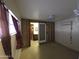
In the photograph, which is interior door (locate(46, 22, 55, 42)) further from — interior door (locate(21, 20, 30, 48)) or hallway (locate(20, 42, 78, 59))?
hallway (locate(20, 42, 78, 59))

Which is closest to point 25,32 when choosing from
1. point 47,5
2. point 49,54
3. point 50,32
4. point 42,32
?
point 42,32

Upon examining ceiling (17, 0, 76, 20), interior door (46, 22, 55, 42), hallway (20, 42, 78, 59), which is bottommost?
hallway (20, 42, 78, 59)

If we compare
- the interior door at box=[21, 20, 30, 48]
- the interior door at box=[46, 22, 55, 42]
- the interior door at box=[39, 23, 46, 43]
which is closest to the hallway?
the interior door at box=[21, 20, 30, 48]

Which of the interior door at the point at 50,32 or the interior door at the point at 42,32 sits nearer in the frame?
the interior door at the point at 42,32

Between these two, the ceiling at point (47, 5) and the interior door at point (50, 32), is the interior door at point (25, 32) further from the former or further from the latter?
the ceiling at point (47, 5)

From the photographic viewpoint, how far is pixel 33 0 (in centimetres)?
329

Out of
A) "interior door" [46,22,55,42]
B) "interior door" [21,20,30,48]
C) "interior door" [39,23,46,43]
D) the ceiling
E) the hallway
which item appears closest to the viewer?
the ceiling

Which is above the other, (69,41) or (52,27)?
(52,27)

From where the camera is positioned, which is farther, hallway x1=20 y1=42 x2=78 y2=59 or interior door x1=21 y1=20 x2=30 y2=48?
interior door x1=21 y1=20 x2=30 y2=48

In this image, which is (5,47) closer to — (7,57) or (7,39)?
(7,39)

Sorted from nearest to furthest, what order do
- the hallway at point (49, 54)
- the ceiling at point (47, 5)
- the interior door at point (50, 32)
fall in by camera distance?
the ceiling at point (47, 5)
the hallway at point (49, 54)
the interior door at point (50, 32)

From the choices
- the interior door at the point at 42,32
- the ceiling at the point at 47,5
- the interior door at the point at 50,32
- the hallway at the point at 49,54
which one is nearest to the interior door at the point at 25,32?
the hallway at the point at 49,54

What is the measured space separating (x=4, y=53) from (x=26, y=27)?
18.5ft

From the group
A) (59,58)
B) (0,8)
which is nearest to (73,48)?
(59,58)
